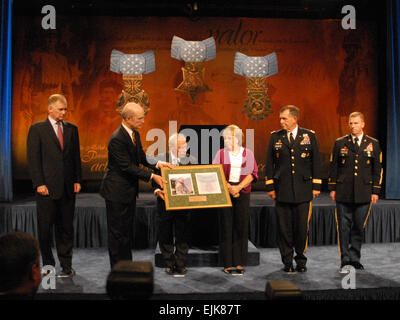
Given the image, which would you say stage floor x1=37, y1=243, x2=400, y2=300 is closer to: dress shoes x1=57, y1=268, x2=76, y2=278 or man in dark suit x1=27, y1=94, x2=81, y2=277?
dress shoes x1=57, y1=268, x2=76, y2=278

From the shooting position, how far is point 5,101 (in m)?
5.41

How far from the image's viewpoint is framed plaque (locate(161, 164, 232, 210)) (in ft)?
11.4

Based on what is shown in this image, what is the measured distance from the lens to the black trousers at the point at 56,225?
11.7 feet

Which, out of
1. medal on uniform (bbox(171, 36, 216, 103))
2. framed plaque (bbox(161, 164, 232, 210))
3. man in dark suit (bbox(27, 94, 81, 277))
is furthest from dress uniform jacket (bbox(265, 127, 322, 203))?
medal on uniform (bbox(171, 36, 216, 103))

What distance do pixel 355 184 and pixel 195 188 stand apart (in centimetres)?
159

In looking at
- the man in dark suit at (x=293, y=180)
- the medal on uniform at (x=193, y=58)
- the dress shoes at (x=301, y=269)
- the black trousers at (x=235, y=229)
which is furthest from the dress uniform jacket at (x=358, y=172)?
the medal on uniform at (x=193, y=58)

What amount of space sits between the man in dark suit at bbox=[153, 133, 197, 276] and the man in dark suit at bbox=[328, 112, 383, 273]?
1.55m

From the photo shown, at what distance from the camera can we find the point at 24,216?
16.3ft

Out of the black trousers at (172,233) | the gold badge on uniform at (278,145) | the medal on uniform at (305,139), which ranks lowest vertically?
the black trousers at (172,233)

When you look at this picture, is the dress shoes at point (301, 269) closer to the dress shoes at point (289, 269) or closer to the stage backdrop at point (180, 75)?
the dress shoes at point (289, 269)

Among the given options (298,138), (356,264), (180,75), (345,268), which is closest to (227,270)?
(345,268)

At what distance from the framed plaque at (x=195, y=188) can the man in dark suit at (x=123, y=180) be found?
0.79ft

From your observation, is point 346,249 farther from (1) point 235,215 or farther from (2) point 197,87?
(2) point 197,87
